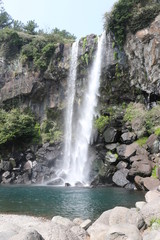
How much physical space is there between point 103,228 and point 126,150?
52.7ft

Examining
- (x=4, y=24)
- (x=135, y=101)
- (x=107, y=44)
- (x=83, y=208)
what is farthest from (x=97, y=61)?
(x=4, y=24)

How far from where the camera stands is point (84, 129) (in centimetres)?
3086

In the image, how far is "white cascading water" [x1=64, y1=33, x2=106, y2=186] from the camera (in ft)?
93.4

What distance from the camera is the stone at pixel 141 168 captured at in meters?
20.7

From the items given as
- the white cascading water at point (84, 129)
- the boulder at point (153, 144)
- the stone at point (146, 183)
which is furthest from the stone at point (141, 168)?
the white cascading water at point (84, 129)

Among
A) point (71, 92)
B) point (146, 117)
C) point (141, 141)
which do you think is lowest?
point (141, 141)

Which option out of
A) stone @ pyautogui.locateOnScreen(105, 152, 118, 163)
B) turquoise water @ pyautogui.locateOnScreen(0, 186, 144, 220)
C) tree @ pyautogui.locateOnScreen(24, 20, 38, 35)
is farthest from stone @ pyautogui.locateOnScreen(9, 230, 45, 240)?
tree @ pyautogui.locateOnScreen(24, 20, 38, 35)

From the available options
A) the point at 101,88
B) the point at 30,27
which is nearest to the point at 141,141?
the point at 101,88

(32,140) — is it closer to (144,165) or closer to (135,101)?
(135,101)

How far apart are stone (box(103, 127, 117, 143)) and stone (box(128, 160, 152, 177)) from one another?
454 centimetres

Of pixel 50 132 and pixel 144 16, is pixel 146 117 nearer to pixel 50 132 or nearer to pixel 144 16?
pixel 144 16

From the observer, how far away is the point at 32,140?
3288 centimetres

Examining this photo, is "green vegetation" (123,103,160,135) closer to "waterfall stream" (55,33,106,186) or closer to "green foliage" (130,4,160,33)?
"waterfall stream" (55,33,106,186)

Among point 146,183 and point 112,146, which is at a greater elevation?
point 112,146
